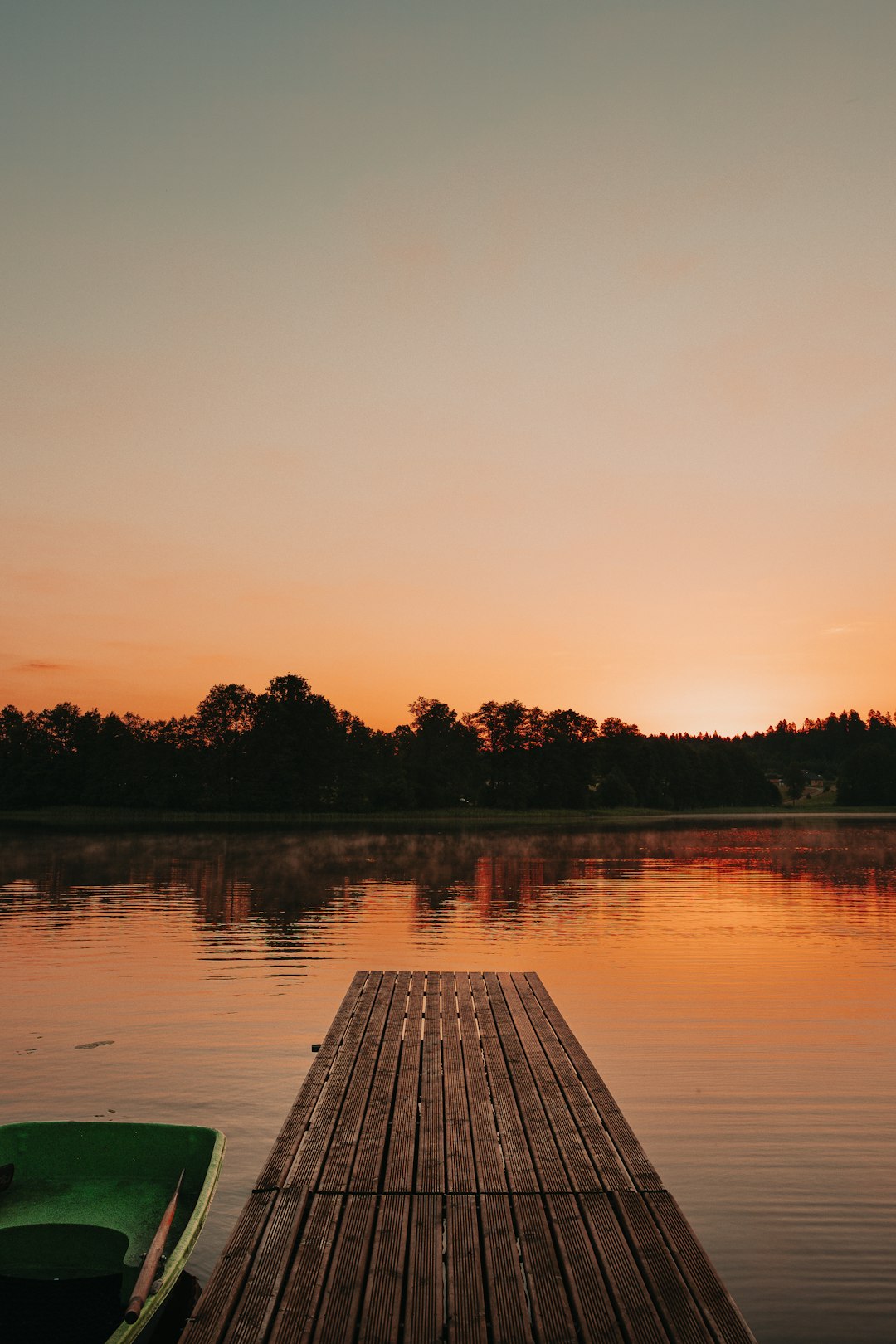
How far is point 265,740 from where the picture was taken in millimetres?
156625

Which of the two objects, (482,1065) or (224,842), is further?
(224,842)

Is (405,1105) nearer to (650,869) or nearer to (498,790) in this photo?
(650,869)

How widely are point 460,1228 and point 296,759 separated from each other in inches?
5939

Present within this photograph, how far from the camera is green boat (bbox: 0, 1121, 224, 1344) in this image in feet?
23.9

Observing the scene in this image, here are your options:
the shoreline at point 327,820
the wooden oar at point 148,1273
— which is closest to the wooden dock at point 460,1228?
the wooden oar at point 148,1273

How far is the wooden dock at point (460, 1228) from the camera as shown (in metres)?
5.86

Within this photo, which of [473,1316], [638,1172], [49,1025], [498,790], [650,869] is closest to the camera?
[473,1316]

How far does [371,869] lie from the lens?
51.5m

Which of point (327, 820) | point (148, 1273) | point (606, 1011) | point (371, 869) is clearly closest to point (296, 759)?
point (327, 820)

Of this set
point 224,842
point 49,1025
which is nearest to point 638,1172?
point 49,1025

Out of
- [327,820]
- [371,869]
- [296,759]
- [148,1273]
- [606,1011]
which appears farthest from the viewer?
[296,759]

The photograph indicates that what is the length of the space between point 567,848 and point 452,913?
41.8 m

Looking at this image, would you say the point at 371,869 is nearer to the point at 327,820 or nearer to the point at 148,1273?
the point at 148,1273

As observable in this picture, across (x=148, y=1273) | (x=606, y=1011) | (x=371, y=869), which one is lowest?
(x=606, y=1011)
